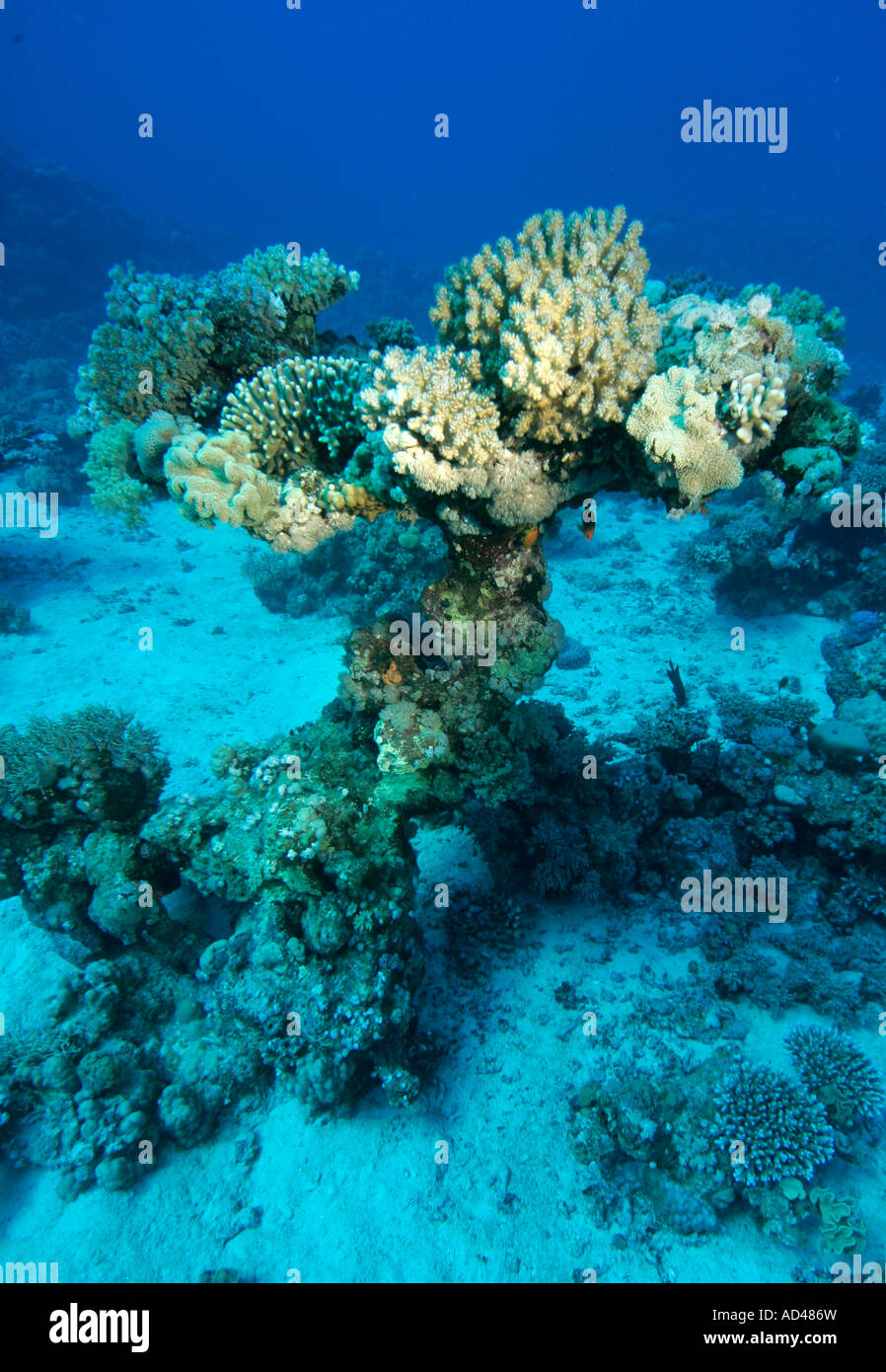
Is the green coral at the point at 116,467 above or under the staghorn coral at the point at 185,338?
under

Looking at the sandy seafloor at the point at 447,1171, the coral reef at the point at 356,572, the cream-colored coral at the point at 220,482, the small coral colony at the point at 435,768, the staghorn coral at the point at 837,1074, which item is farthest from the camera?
the coral reef at the point at 356,572

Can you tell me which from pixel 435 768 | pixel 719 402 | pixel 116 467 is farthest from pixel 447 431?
pixel 435 768

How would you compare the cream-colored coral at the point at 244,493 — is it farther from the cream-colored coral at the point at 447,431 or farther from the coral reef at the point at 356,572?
the coral reef at the point at 356,572

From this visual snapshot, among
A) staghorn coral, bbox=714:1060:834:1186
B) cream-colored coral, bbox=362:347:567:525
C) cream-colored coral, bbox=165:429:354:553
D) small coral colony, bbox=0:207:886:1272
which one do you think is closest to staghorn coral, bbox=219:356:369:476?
small coral colony, bbox=0:207:886:1272

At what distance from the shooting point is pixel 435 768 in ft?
18.0

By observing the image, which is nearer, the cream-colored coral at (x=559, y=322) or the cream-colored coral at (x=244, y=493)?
the cream-colored coral at (x=559, y=322)

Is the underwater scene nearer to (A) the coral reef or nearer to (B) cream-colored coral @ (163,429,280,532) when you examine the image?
(B) cream-colored coral @ (163,429,280,532)

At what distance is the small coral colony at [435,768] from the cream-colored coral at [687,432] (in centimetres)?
2

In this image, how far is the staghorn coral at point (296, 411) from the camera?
4348 millimetres

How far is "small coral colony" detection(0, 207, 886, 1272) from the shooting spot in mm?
3678

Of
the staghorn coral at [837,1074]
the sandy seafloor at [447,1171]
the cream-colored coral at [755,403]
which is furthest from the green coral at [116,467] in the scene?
the staghorn coral at [837,1074]

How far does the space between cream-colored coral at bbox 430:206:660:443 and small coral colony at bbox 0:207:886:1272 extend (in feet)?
0.07
